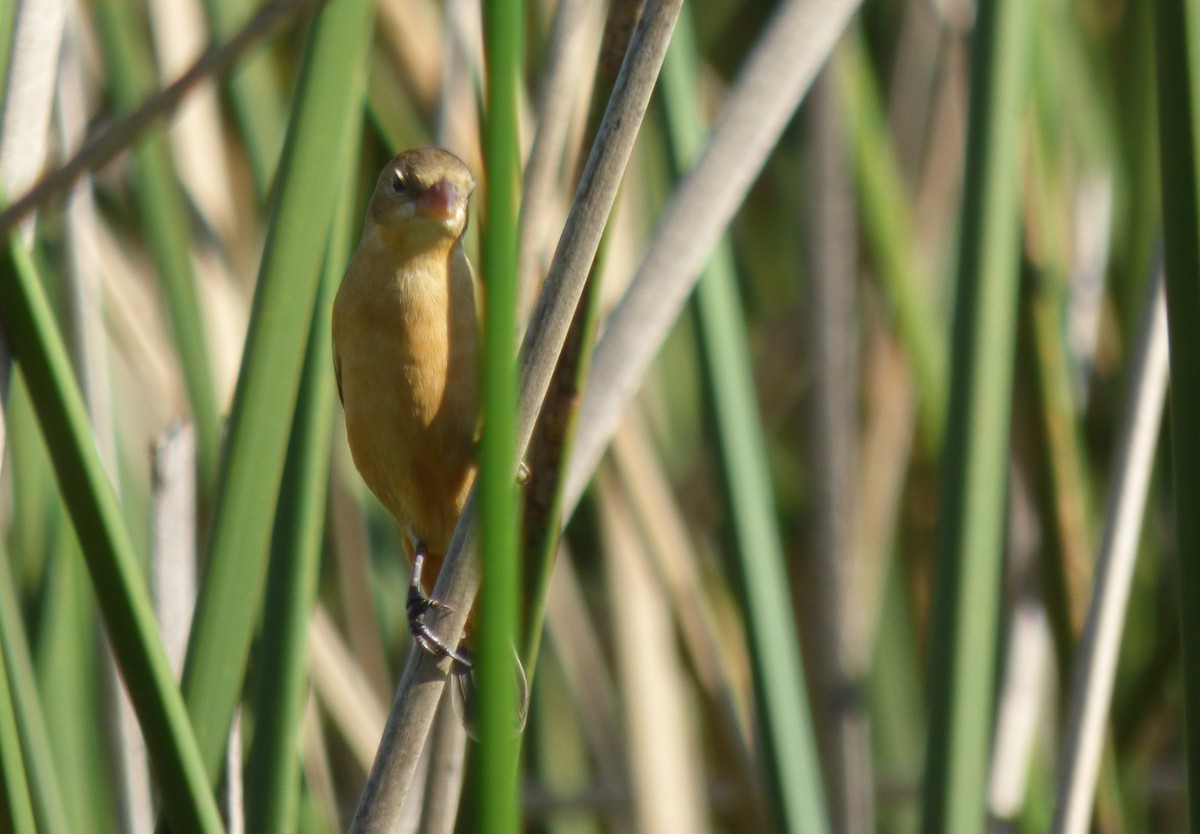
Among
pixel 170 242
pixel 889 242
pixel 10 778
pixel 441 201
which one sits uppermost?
pixel 889 242

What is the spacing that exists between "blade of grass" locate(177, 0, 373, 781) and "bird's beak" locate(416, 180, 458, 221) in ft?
1.17

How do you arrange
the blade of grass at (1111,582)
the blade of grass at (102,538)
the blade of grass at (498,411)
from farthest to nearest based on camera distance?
1. the blade of grass at (1111,582)
2. the blade of grass at (102,538)
3. the blade of grass at (498,411)

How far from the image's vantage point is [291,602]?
102 centimetres

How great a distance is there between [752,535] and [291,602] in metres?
0.54

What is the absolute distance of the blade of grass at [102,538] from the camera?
0.79 m

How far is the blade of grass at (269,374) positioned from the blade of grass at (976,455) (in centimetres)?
51

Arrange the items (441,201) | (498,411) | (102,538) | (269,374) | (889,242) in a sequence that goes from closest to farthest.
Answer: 1. (498,411)
2. (102,538)
3. (269,374)
4. (441,201)
5. (889,242)

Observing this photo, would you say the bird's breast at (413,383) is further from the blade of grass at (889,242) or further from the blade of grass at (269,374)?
the blade of grass at (889,242)

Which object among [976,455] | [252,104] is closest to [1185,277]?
[976,455]

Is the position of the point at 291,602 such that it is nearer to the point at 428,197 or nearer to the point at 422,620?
the point at 422,620

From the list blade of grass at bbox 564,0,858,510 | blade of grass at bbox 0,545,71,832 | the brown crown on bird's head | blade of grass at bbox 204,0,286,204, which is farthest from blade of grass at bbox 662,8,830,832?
blade of grass at bbox 0,545,71,832

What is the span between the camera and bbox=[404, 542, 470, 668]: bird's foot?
2.91ft

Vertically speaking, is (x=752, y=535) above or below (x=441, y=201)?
below

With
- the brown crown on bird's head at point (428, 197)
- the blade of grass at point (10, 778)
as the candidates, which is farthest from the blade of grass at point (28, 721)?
the brown crown on bird's head at point (428, 197)
